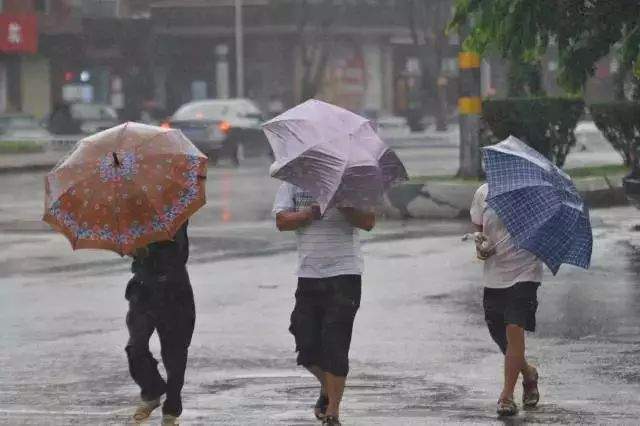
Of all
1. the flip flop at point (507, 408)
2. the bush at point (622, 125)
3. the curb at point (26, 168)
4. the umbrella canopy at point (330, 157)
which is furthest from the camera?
the curb at point (26, 168)

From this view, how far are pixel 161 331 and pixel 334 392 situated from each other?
93cm

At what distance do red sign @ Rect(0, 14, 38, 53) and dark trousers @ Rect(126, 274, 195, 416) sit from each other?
56.3 metres

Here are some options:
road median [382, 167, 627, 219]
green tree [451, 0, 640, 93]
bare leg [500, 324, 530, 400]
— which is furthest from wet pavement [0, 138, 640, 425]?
road median [382, 167, 627, 219]

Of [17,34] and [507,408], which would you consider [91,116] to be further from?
[507,408]

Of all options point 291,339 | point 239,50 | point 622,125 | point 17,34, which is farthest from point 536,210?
point 239,50

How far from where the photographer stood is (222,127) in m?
37.8

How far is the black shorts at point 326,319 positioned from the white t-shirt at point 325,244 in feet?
0.15

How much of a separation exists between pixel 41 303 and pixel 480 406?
568 centimetres

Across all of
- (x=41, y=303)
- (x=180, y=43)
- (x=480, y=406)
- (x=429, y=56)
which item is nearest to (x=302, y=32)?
(x=180, y=43)

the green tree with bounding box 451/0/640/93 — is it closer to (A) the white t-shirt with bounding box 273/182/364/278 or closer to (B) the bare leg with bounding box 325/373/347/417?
(A) the white t-shirt with bounding box 273/182/364/278

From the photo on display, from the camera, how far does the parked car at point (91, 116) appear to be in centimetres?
5491

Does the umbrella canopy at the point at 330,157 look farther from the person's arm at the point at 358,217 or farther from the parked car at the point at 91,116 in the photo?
the parked car at the point at 91,116

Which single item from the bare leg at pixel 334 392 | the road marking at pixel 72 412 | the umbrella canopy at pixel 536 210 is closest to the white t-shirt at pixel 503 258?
the umbrella canopy at pixel 536 210

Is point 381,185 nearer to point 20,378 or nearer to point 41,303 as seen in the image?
point 20,378
